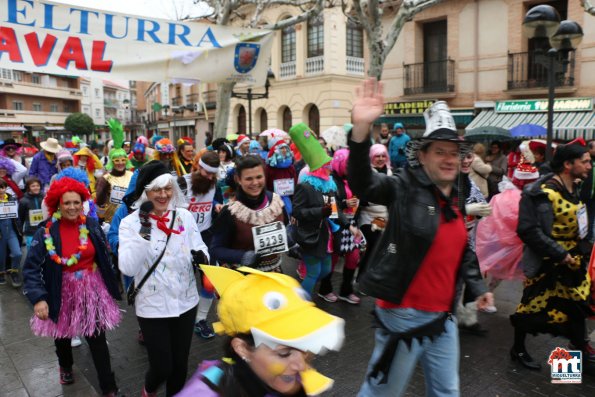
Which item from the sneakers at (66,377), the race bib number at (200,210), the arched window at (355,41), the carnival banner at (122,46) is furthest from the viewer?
the arched window at (355,41)

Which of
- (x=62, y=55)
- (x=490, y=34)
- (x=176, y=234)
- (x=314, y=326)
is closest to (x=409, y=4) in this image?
(x=490, y=34)

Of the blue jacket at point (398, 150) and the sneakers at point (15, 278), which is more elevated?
the blue jacket at point (398, 150)

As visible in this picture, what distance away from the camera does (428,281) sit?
8.69 ft

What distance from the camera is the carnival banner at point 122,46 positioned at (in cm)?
445

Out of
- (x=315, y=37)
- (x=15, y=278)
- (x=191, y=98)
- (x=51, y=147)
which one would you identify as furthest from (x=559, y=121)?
(x=191, y=98)

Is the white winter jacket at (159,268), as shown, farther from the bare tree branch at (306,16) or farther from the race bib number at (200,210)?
the bare tree branch at (306,16)

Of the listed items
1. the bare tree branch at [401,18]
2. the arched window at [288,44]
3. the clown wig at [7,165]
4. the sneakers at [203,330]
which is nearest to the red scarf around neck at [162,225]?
the sneakers at [203,330]

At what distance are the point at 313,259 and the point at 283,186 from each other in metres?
2.52

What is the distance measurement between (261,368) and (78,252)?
8.30ft

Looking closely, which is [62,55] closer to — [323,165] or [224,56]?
[224,56]

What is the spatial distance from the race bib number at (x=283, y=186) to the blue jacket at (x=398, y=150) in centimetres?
516

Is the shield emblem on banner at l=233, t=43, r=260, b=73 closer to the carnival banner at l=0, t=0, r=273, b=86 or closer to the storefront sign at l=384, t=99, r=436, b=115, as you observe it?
the carnival banner at l=0, t=0, r=273, b=86

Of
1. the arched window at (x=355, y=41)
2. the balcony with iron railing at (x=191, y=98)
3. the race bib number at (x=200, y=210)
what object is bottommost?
the race bib number at (x=200, y=210)

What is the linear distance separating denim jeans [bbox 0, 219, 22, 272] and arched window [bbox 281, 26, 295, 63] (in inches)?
847
